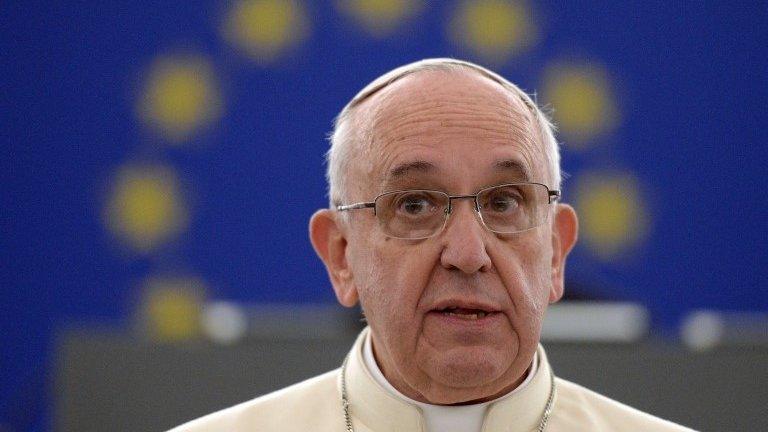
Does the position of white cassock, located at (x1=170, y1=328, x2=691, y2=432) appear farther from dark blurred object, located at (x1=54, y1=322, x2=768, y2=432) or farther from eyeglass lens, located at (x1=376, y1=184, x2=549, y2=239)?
dark blurred object, located at (x1=54, y1=322, x2=768, y2=432)

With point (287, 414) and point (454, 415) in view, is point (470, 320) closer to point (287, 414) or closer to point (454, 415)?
point (454, 415)

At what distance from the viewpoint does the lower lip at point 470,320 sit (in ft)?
7.18

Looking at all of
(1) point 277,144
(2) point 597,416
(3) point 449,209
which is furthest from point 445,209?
(1) point 277,144

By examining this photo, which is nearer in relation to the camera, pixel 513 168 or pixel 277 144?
pixel 513 168

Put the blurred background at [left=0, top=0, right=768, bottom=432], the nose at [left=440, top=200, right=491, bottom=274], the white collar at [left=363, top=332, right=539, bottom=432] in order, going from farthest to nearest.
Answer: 1. the blurred background at [left=0, top=0, right=768, bottom=432]
2. the white collar at [left=363, top=332, right=539, bottom=432]
3. the nose at [left=440, top=200, right=491, bottom=274]

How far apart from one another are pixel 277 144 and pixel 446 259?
3.61 m

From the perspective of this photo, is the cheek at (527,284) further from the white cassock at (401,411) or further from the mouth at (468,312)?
the white cassock at (401,411)

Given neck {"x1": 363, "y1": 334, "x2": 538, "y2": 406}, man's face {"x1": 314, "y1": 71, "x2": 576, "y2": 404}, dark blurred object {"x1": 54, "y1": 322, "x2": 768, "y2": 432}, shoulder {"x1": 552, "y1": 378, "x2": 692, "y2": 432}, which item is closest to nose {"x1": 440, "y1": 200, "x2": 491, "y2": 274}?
man's face {"x1": 314, "y1": 71, "x2": 576, "y2": 404}

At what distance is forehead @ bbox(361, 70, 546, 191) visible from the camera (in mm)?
2268

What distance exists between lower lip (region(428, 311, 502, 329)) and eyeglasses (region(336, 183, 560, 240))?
16 cm

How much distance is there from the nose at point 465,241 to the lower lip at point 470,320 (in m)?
0.09

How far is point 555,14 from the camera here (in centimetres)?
570

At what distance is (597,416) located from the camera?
101 inches

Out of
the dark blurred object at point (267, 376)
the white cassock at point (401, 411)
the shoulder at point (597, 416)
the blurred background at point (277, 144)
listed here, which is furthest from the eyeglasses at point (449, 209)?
the blurred background at point (277, 144)
